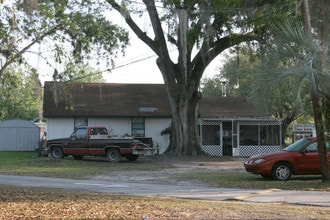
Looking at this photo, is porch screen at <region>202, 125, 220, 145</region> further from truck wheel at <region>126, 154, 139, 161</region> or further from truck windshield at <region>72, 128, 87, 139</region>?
truck windshield at <region>72, 128, 87, 139</region>

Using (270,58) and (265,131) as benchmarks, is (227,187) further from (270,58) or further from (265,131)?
(265,131)

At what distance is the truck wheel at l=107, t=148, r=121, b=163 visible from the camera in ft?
87.4

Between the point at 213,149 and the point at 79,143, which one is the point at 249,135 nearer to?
the point at 213,149

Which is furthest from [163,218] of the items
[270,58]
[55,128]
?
[55,128]

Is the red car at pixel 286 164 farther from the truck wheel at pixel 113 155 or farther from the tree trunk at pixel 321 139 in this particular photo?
the truck wheel at pixel 113 155

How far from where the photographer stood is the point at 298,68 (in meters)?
13.9

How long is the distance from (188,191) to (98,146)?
526 inches

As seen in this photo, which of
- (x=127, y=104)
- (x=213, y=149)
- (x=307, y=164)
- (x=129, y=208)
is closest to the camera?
(x=129, y=208)

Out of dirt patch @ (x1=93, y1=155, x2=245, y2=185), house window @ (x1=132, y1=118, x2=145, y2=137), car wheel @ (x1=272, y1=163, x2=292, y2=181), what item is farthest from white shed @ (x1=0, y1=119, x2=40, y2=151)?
car wheel @ (x1=272, y1=163, x2=292, y2=181)

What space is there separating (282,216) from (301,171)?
323 inches

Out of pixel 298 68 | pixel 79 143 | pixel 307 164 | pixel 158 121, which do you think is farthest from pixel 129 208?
pixel 158 121

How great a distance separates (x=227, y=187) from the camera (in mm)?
15305

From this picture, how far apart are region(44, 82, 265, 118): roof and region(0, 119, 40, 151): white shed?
3456 millimetres

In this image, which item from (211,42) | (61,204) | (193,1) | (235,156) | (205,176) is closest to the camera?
(61,204)
